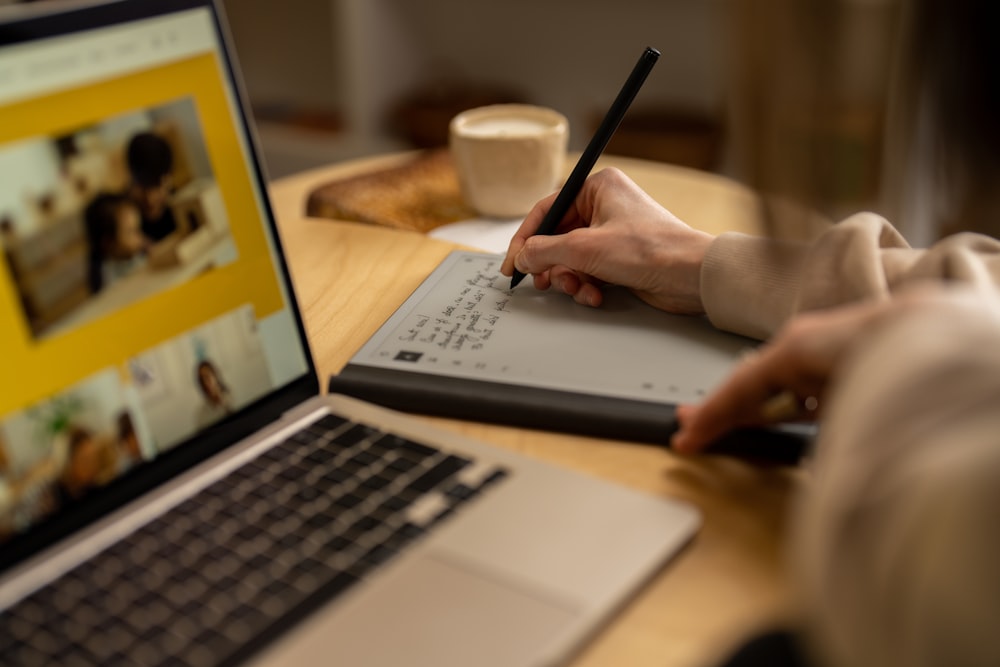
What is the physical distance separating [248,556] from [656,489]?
0.74 feet

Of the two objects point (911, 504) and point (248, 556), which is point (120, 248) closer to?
point (248, 556)

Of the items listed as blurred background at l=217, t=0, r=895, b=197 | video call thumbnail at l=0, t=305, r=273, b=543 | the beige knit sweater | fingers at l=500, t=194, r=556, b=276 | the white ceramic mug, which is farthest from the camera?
blurred background at l=217, t=0, r=895, b=197

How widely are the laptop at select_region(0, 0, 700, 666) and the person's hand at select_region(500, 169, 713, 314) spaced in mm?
222

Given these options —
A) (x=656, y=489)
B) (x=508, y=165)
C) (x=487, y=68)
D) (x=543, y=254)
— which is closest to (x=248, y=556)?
(x=656, y=489)

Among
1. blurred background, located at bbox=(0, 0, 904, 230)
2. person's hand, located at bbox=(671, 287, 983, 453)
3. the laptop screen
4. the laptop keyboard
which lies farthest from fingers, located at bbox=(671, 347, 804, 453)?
blurred background, located at bbox=(0, 0, 904, 230)

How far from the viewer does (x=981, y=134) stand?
0.42m

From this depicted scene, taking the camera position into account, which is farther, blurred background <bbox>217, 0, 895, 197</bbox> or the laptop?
blurred background <bbox>217, 0, 895, 197</bbox>

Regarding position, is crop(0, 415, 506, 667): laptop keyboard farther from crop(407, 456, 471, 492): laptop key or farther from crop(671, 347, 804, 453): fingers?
crop(671, 347, 804, 453): fingers

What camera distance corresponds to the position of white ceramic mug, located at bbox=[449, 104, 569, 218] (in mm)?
931

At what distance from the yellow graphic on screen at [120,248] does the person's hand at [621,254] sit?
23cm

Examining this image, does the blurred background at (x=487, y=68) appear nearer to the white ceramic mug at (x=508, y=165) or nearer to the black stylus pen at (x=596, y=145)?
the white ceramic mug at (x=508, y=165)

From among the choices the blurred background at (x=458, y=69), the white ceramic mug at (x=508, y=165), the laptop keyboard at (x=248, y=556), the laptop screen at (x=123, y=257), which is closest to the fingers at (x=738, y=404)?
the laptop keyboard at (x=248, y=556)

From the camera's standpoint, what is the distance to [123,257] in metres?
0.50

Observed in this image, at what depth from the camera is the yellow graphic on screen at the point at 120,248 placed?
0.46 meters
